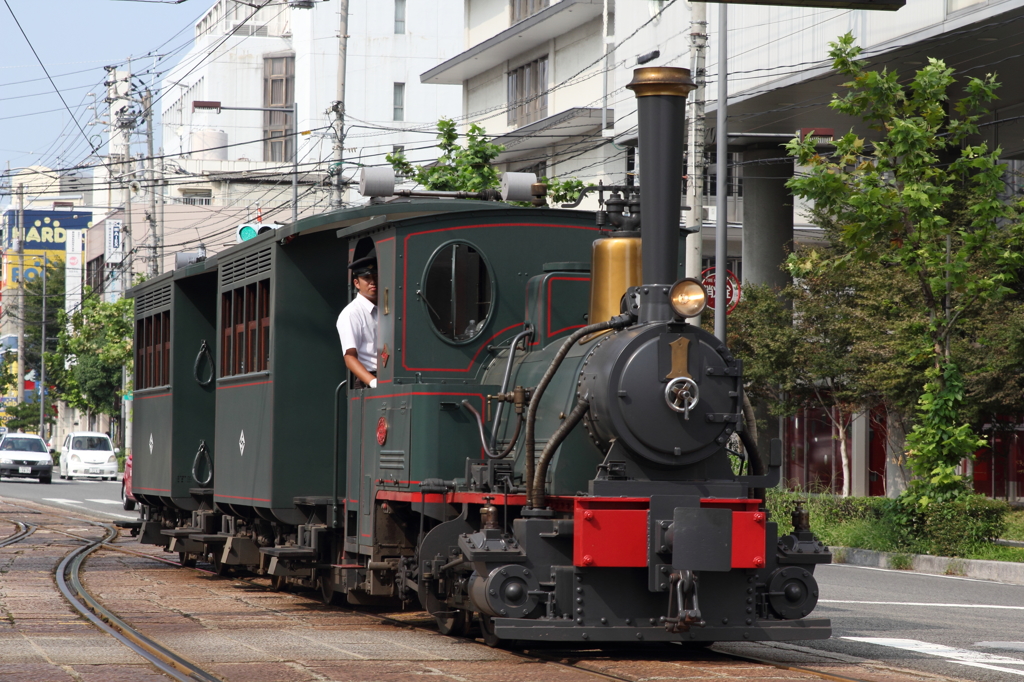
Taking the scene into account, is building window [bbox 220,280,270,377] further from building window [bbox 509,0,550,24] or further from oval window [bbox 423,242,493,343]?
building window [bbox 509,0,550,24]

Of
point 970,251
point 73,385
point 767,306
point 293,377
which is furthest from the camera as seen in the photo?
point 73,385

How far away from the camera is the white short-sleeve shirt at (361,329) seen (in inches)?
420

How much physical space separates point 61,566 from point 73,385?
48148 millimetres

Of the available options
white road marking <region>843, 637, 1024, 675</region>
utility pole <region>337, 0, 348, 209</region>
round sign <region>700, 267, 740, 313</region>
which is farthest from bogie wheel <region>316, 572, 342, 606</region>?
utility pole <region>337, 0, 348, 209</region>

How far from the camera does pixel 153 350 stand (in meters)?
17.2

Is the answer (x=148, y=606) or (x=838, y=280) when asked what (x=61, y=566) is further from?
(x=838, y=280)

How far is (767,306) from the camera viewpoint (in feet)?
93.2

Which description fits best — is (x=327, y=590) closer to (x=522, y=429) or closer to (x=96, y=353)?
(x=522, y=429)

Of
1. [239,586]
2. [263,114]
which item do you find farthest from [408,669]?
[263,114]

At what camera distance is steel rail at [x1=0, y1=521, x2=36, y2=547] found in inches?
802

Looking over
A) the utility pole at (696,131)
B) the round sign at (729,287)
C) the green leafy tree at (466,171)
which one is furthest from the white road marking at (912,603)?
the green leafy tree at (466,171)

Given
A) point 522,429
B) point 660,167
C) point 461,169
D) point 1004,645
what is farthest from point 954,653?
point 461,169

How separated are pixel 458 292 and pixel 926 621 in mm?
5208

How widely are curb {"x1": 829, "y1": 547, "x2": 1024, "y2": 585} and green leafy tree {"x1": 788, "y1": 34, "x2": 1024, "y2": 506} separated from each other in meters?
0.76
